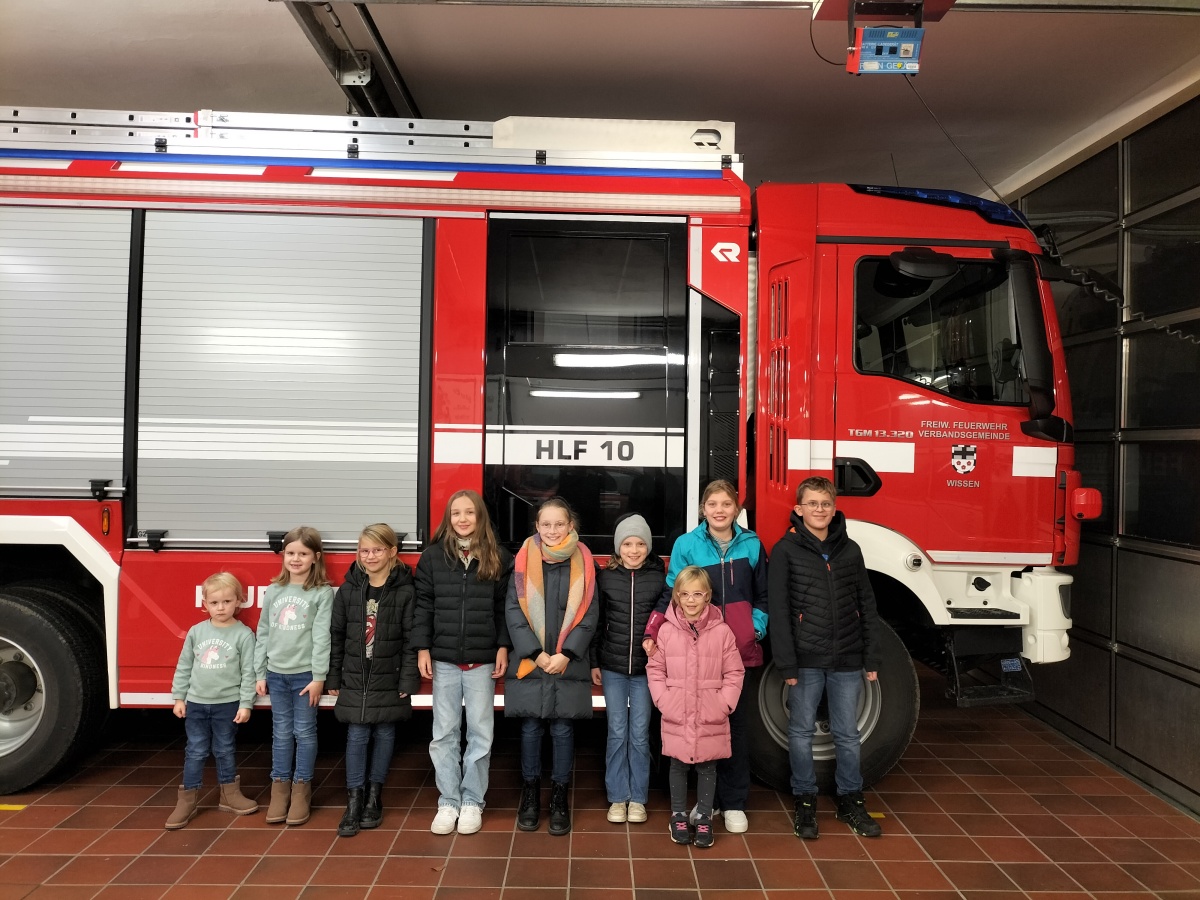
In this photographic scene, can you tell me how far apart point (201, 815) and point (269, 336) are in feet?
7.96

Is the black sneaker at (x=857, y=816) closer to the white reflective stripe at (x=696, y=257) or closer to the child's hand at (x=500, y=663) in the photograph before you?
the child's hand at (x=500, y=663)

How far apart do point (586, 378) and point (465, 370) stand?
2.03ft

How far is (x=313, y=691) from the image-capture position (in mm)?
3529

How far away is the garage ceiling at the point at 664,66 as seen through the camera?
14.0ft

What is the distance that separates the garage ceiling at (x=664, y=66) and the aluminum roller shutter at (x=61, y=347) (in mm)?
1528

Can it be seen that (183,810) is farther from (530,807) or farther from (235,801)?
(530,807)

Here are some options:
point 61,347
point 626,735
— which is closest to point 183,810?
point 626,735

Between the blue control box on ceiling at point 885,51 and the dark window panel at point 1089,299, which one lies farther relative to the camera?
the dark window panel at point 1089,299

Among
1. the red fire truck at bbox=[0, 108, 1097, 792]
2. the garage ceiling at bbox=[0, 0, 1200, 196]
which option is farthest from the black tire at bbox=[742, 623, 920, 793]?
the garage ceiling at bbox=[0, 0, 1200, 196]

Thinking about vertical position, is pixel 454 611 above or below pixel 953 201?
below

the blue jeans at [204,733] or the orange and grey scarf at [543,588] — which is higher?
the orange and grey scarf at [543,588]

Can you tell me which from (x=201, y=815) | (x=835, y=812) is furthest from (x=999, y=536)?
(x=201, y=815)

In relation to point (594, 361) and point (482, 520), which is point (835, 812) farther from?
point (594, 361)

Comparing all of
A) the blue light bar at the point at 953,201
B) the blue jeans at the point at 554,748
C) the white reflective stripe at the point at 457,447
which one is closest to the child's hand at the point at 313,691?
the blue jeans at the point at 554,748
